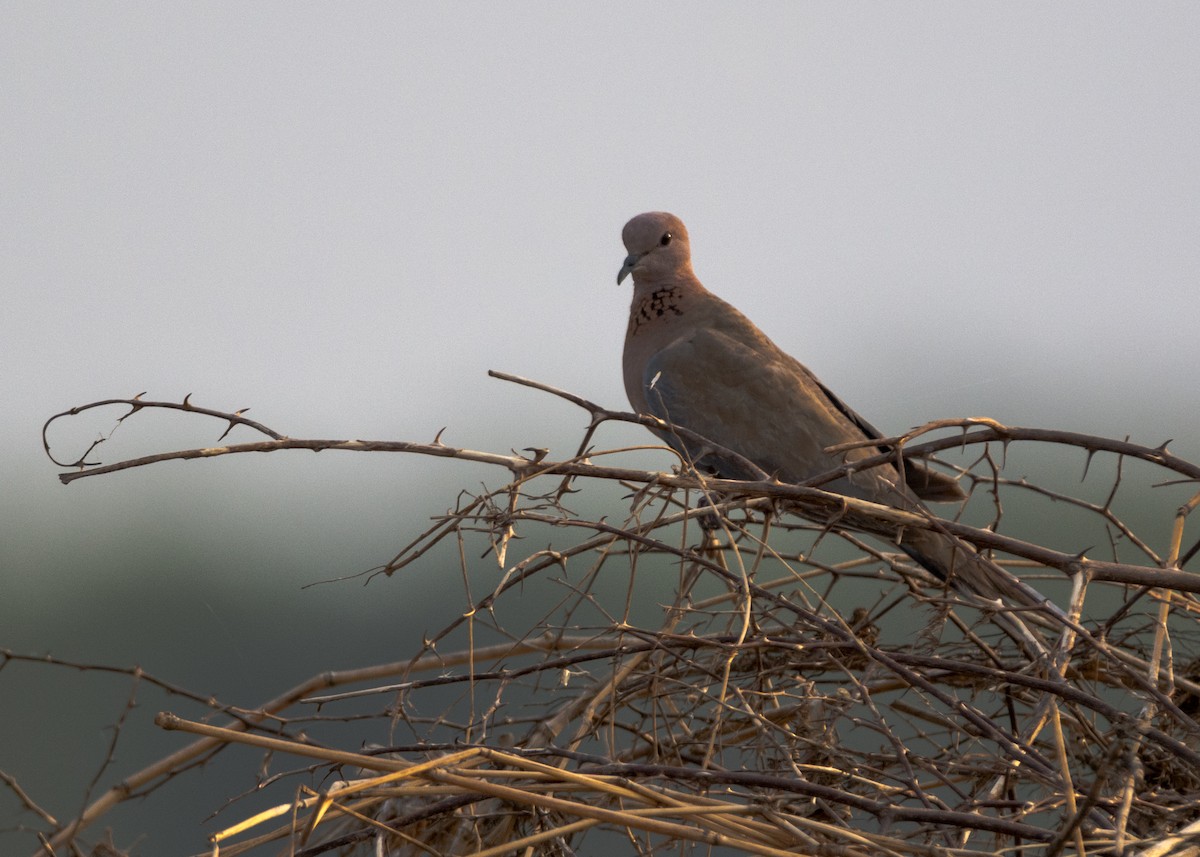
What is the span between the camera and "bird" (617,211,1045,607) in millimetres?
3284

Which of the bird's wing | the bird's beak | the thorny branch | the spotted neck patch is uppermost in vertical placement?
the bird's beak

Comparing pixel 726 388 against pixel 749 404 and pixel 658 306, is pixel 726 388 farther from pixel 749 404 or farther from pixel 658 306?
pixel 658 306

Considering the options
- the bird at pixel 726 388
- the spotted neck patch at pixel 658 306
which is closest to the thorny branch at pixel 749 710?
the bird at pixel 726 388

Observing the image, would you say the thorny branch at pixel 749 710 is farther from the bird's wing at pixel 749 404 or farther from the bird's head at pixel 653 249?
the bird's head at pixel 653 249

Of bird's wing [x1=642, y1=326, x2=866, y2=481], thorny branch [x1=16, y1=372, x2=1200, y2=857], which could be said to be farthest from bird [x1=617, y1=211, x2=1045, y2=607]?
thorny branch [x1=16, y1=372, x2=1200, y2=857]

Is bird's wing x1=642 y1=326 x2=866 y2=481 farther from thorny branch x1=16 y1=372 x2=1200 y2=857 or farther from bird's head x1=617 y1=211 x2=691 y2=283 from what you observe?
thorny branch x1=16 y1=372 x2=1200 y2=857

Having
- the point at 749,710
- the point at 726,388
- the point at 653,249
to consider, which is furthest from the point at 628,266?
the point at 749,710

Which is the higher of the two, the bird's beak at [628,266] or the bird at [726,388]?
the bird's beak at [628,266]

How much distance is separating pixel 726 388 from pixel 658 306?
1.39 ft

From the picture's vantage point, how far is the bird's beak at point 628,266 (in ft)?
12.5

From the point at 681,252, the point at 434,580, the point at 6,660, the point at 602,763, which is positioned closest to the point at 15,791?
the point at 6,660

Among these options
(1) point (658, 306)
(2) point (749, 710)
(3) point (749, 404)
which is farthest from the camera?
(1) point (658, 306)

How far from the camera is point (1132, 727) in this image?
1.37 m

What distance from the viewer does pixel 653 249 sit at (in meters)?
3.84
